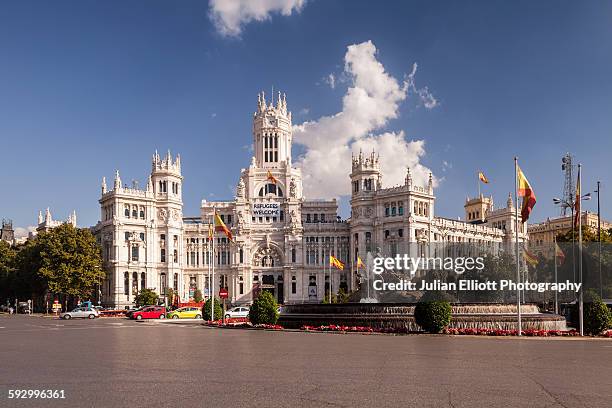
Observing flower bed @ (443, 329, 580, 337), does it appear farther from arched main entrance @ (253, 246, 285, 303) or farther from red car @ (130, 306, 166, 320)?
arched main entrance @ (253, 246, 285, 303)

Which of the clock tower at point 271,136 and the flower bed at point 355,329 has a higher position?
the clock tower at point 271,136

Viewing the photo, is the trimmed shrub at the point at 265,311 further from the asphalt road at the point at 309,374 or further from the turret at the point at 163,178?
the turret at the point at 163,178

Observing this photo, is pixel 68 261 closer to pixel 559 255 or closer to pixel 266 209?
pixel 266 209

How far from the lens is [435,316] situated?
38.5m

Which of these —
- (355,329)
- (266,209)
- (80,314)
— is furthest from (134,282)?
(355,329)

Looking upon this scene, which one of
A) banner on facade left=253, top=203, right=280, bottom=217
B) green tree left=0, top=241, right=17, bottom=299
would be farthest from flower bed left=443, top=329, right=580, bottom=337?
green tree left=0, top=241, right=17, bottom=299

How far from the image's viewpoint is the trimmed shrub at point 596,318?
38.6m

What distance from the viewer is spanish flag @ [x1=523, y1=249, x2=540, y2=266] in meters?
49.8

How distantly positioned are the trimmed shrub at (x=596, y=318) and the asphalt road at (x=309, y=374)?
10.2 meters

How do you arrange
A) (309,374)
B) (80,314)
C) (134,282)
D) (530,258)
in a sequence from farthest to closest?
(134,282) < (80,314) < (530,258) < (309,374)

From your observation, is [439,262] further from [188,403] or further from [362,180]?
[362,180]

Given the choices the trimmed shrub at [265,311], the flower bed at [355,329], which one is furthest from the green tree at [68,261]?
the flower bed at [355,329]

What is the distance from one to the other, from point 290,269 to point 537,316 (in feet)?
279

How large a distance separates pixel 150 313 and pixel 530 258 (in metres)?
41.2
